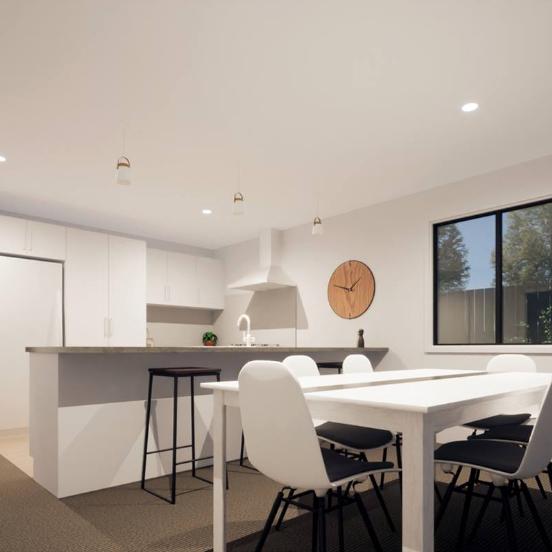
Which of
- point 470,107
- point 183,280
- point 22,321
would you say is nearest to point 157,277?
point 183,280

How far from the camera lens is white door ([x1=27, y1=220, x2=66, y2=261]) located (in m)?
5.06

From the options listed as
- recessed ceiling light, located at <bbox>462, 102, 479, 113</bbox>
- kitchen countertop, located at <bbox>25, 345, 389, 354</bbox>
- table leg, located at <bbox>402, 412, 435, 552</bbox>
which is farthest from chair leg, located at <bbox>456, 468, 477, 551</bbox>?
recessed ceiling light, located at <bbox>462, 102, 479, 113</bbox>

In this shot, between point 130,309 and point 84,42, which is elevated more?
point 84,42

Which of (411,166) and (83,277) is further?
(83,277)

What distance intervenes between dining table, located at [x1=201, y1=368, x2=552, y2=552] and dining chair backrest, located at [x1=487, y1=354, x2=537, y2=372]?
1034 mm

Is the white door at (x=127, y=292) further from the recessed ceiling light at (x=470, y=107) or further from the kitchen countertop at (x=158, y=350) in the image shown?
the recessed ceiling light at (x=470, y=107)

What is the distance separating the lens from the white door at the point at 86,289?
5.29 meters

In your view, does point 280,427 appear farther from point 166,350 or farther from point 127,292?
point 127,292

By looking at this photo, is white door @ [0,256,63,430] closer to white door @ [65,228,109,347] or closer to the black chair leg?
white door @ [65,228,109,347]

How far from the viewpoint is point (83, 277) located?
541cm

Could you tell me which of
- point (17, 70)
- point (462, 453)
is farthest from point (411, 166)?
point (17, 70)

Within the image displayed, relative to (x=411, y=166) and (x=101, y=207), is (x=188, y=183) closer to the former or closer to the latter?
(x=101, y=207)

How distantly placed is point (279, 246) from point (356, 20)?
4.10 meters

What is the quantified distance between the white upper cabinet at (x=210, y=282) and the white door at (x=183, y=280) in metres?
0.09
